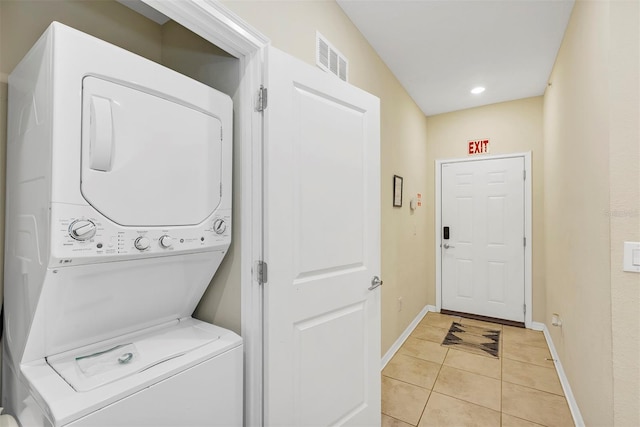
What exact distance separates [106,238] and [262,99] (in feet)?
2.56

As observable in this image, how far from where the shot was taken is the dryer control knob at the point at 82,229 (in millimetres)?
861

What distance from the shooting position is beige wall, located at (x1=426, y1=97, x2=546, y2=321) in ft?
11.6

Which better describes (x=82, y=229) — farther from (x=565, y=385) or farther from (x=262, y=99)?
(x=565, y=385)

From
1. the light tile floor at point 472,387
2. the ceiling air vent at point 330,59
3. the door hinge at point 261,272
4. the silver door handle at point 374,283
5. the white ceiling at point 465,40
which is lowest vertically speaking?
the light tile floor at point 472,387

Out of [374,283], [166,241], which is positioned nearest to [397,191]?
[374,283]

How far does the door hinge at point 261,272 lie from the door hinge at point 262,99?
2.13 feet

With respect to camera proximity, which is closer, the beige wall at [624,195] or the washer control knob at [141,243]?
→ the washer control knob at [141,243]

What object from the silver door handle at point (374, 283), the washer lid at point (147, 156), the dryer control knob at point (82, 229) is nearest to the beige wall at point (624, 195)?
the silver door handle at point (374, 283)

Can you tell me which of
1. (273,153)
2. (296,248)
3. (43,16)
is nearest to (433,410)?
(296,248)

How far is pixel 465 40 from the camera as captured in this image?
2.43 meters

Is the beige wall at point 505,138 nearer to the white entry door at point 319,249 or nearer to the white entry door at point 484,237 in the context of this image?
the white entry door at point 484,237

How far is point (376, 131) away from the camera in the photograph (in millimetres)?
1847

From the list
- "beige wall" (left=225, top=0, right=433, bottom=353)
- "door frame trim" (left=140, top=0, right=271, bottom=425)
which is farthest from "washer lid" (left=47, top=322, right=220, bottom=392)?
"beige wall" (left=225, top=0, right=433, bottom=353)

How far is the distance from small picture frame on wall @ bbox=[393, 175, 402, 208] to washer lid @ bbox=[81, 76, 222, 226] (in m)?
2.01
